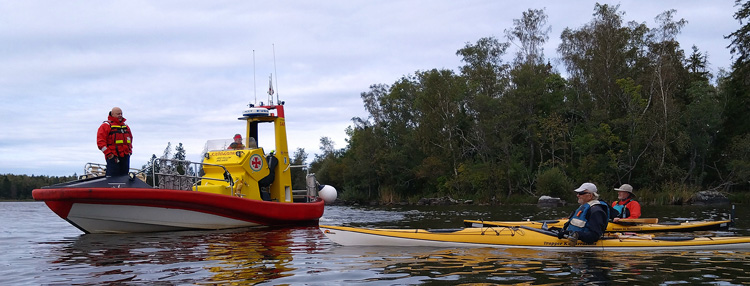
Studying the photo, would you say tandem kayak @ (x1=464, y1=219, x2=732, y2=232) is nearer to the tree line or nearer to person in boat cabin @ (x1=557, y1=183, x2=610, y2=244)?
person in boat cabin @ (x1=557, y1=183, x2=610, y2=244)

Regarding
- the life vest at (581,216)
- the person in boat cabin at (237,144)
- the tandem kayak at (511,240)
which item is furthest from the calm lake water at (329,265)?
the person in boat cabin at (237,144)

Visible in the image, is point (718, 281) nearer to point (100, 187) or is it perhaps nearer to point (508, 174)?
point (100, 187)

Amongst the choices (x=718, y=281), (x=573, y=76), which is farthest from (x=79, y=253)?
(x=573, y=76)

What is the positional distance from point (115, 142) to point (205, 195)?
214 centimetres

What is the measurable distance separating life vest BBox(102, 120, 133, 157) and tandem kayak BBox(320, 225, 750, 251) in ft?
16.4

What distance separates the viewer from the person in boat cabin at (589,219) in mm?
10359

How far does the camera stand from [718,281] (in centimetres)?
809

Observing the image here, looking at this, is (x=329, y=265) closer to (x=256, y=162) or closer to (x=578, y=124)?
(x=256, y=162)

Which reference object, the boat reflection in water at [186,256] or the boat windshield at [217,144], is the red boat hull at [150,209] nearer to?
the boat reflection in water at [186,256]

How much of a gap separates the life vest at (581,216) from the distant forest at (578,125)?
3163 centimetres

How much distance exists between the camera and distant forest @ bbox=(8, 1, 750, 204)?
1767 inches

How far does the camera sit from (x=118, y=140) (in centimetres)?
1359

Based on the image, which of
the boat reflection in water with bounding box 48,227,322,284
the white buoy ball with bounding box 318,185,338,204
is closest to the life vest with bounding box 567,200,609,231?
the boat reflection in water with bounding box 48,227,322,284

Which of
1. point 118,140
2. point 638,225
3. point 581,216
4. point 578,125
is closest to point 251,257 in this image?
point 118,140
